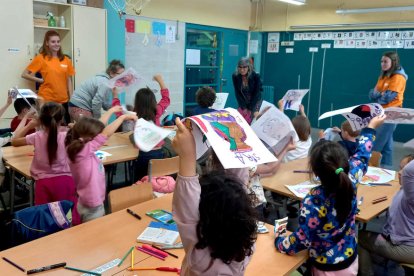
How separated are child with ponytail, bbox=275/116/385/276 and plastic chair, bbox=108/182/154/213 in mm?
973

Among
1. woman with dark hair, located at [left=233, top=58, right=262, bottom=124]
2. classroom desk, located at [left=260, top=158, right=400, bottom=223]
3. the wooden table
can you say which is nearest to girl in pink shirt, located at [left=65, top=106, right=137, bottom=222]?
the wooden table

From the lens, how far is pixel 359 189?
2705mm

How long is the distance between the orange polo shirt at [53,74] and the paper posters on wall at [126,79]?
4.17ft

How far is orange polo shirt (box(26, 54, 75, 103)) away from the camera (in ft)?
15.4

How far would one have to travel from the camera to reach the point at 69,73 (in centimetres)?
493

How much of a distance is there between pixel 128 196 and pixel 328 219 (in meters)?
1.24

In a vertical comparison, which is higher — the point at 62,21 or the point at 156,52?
the point at 62,21

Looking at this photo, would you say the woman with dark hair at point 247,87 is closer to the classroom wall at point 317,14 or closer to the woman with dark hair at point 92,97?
the woman with dark hair at point 92,97

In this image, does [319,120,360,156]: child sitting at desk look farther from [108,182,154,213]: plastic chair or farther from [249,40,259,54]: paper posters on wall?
[249,40,259,54]: paper posters on wall

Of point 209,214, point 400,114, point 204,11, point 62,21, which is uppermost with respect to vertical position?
point 204,11

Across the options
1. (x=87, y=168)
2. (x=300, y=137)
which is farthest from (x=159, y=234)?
(x=300, y=137)

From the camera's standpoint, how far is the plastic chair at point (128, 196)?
2293 millimetres

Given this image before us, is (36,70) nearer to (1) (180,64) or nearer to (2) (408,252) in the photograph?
(1) (180,64)

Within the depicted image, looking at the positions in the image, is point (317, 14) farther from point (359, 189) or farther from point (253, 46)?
point (359, 189)
